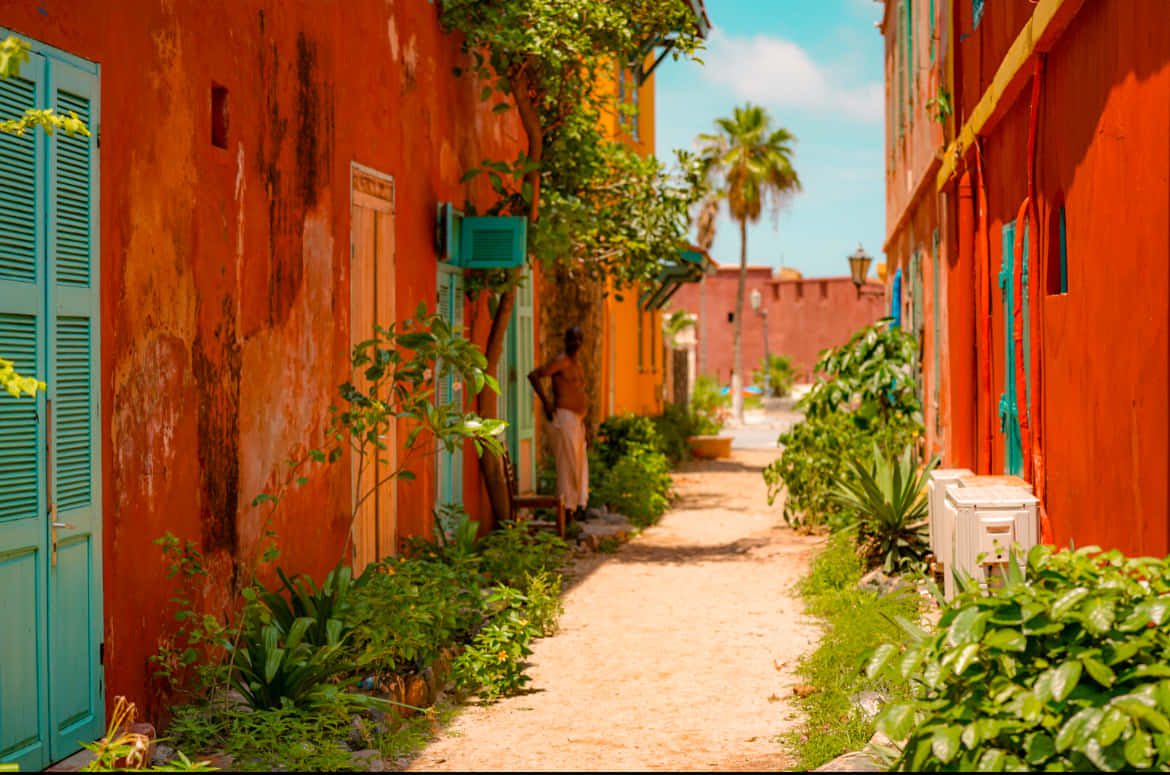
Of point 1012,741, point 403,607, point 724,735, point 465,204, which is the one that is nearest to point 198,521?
point 403,607

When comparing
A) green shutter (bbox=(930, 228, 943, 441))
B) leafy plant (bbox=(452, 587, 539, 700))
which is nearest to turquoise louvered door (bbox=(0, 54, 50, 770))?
leafy plant (bbox=(452, 587, 539, 700))

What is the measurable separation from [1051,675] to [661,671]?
3649 millimetres

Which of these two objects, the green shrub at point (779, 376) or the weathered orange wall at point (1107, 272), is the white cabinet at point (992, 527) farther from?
the green shrub at point (779, 376)

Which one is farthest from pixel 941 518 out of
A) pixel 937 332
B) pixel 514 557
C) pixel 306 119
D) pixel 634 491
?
pixel 634 491

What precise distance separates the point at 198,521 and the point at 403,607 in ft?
3.92

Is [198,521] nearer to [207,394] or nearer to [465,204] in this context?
[207,394]

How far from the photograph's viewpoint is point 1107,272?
4.51m

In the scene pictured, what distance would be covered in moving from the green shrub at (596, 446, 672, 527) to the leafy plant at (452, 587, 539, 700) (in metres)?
5.67

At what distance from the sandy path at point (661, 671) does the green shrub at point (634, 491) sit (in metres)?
1.13

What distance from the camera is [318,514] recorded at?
21.6ft

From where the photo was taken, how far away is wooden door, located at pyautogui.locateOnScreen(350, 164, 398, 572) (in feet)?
23.6

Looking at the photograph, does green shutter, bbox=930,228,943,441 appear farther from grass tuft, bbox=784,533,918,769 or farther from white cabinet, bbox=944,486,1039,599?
white cabinet, bbox=944,486,1039,599

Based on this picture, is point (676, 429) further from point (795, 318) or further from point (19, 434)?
point (795, 318)

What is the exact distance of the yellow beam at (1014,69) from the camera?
5.03 metres
